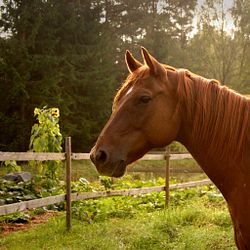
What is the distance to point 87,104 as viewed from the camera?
21.6 meters

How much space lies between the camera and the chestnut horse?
8.34ft

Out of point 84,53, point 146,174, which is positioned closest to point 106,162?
point 146,174

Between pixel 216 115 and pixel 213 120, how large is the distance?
39 millimetres

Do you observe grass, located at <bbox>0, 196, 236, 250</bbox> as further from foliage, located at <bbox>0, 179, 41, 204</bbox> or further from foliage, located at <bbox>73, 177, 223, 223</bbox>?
foliage, located at <bbox>0, 179, 41, 204</bbox>

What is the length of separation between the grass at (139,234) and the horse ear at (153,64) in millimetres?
2993

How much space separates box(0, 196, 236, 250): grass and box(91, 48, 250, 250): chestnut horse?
104 inches

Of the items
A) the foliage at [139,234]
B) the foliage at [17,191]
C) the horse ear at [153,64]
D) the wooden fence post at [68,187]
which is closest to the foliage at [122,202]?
the foliage at [139,234]

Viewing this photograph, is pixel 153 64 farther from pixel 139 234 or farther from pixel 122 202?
pixel 122 202

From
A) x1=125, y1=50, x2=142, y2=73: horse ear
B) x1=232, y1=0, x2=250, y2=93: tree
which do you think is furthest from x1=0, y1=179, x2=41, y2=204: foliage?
x1=232, y1=0, x2=250, y2=93: tree

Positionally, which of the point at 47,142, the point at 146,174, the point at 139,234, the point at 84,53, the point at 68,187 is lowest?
the point at 146,174

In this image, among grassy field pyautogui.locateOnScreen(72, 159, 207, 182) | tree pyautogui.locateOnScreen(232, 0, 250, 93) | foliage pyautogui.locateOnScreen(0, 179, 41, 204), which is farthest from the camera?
tree pyautogui.locateOnScreen(232, 0, 250, 93)

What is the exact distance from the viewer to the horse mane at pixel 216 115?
2.57m

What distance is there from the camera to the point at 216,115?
2.62m

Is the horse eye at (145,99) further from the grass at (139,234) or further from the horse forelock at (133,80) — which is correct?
the grass at (139,234)
